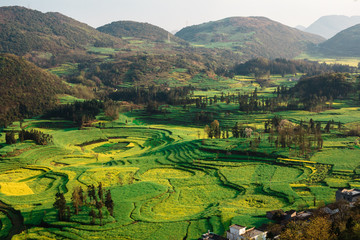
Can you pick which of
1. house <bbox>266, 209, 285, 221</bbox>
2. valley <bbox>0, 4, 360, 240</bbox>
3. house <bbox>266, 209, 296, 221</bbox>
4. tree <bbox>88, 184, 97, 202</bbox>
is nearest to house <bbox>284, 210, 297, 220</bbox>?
house <bbox>266, 209, 296, 221</bbox>

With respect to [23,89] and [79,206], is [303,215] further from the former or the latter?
[23,89]

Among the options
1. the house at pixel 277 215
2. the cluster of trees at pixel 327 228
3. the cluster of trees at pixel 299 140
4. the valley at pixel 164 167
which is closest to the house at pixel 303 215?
the cluster of trees at pixel 327 228

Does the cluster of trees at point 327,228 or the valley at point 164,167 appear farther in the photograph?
the valley at point 164,167

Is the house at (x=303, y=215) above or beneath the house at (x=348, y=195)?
beneath

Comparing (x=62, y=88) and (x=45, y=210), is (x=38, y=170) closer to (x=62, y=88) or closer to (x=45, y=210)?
A: (x=45, y=210)

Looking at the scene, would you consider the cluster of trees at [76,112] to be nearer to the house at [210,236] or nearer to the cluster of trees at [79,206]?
the cluster of trees at [79,206]

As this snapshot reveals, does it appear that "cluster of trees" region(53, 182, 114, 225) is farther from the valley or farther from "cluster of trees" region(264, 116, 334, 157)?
"cluster of trees" region(264, 116, 334, 157)

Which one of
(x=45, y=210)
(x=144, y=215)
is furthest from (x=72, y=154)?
(x=144, y=215)
